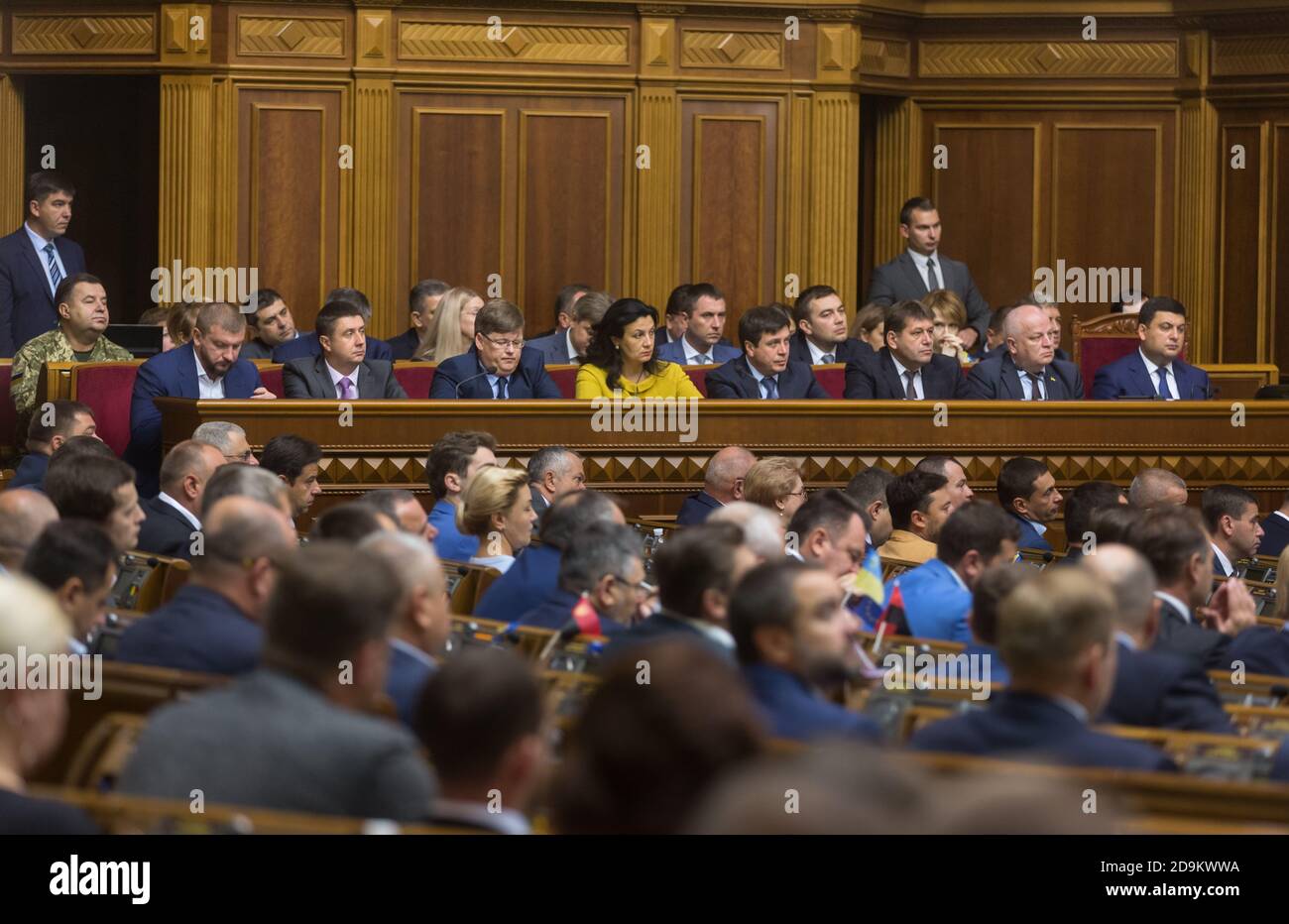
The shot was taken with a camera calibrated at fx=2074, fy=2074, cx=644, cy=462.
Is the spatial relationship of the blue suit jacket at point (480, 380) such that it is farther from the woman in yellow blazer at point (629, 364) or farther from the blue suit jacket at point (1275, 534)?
the blue suit jacket at point (1275, 534)

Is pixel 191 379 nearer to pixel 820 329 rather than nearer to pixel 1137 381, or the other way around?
pixel 820 329

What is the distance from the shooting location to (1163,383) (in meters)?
8.77

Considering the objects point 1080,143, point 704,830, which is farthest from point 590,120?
point 704,830

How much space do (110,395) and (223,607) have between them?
4.30 m

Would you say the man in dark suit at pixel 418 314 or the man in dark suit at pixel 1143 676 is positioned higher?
the man in dark suit at pixel 418 314

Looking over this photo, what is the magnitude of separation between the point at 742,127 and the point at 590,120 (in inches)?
33.3

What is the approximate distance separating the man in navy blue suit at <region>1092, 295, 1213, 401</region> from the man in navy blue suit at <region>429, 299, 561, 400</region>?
8.10 ft

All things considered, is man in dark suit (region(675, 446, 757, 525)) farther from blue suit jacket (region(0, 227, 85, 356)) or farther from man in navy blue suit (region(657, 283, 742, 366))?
blue suit jacket (region(0, 227, 85, 356))

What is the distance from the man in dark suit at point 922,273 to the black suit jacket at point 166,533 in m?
5.59

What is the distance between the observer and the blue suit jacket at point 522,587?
16.3ft

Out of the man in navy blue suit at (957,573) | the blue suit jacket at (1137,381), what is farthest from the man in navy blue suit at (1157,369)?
the man in navy blue suit at (957,573)

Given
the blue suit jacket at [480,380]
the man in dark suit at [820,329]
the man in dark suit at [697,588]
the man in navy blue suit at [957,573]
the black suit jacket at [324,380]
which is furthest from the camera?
the man in dark suit at [820,329]

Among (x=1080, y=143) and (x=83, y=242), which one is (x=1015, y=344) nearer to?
(x=1080, y=143)
